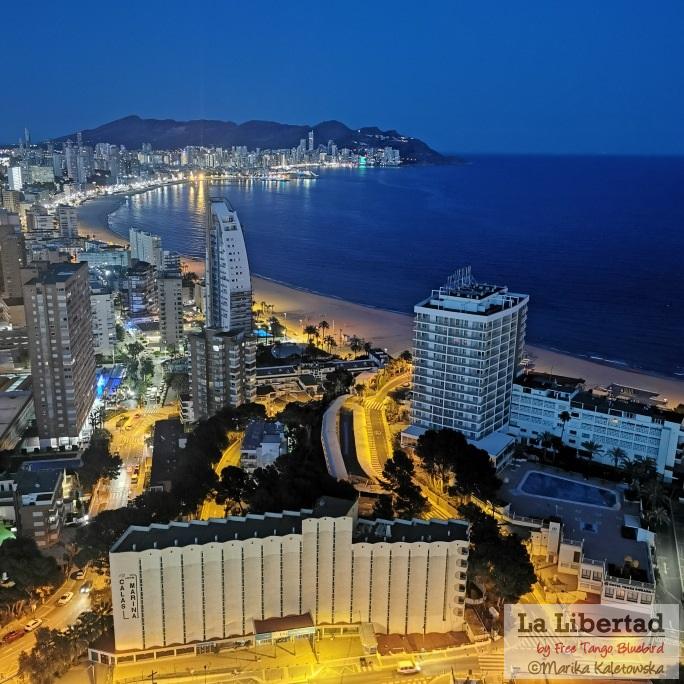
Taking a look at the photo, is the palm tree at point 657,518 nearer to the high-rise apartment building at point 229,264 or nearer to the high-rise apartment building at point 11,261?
the high-rise apartment building at point 229,264

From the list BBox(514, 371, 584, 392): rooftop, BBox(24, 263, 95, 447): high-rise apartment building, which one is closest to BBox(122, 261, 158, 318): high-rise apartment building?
BBox(24, 263, 95, 447): high-rise apartment building

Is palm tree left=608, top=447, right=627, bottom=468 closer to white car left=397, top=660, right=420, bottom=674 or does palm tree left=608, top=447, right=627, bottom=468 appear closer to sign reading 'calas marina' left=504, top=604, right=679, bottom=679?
sign reading 'calas marina' left=504, top=604, right=679, bottom=679

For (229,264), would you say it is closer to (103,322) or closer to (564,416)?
(103,322)

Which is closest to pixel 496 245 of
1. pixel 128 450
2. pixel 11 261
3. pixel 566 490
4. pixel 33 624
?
pixel 11 261

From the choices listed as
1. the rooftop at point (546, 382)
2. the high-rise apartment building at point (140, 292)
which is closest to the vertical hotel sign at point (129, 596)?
the rooftop at point (546, 382)

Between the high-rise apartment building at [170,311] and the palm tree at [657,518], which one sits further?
the high-rise apartment building at [170,311]

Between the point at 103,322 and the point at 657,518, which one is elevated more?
the point at 103,322
